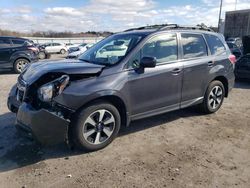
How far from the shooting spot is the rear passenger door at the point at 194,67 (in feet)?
17.0

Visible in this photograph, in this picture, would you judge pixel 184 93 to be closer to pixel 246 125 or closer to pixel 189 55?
pixel 189 55

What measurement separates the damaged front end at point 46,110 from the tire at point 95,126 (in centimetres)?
16

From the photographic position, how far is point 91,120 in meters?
4.06

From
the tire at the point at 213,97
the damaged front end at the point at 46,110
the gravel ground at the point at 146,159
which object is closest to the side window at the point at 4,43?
the gravel ground at the point at 146,159

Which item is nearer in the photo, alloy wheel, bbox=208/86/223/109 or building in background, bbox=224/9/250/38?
alloy wheel, bbox=208/86/223/109

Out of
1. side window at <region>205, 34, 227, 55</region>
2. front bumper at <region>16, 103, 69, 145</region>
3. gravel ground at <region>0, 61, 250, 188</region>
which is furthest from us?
side window at <region>205, 34, 227, 55</region>

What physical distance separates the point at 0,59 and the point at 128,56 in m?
9.68

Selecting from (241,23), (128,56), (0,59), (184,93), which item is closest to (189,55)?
(184,93)

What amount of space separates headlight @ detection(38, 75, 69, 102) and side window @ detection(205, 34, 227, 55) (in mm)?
3325

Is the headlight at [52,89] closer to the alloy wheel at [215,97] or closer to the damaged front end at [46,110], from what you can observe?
the damaged front end at [46,110]

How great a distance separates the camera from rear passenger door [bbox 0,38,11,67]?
1224cm

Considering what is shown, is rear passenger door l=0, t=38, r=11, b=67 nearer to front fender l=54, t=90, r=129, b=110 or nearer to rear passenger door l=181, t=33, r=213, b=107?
rear passenger door l=181, t=33, r=213, b=107

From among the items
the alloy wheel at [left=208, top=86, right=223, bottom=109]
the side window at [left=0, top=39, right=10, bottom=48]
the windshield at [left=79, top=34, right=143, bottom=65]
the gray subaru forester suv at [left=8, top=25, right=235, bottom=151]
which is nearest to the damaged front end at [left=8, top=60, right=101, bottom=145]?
the gray subaru forester suv at [left=8, top=25, right=235, bottom=151]

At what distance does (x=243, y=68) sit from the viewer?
9883mm
